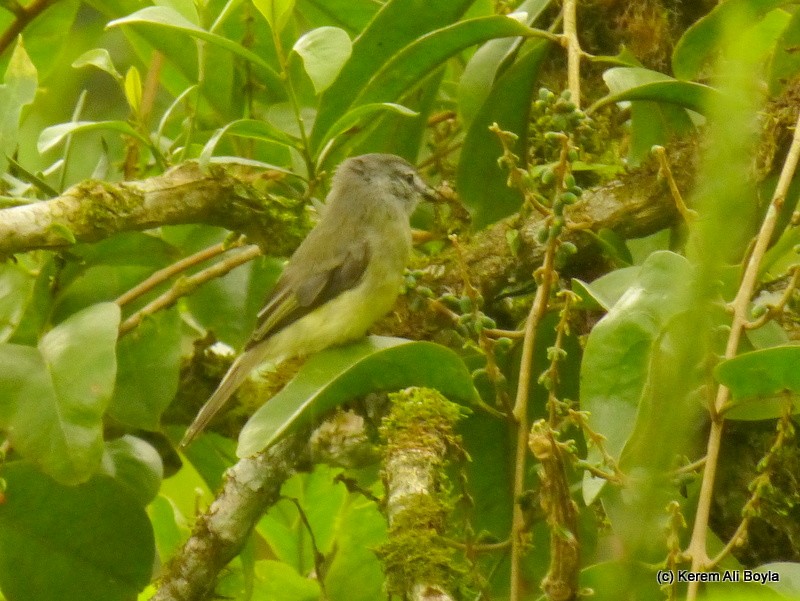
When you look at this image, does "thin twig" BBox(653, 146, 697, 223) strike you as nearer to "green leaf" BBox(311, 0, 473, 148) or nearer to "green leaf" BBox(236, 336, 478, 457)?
"green leaf" BBox(236, 336, 478, 457)

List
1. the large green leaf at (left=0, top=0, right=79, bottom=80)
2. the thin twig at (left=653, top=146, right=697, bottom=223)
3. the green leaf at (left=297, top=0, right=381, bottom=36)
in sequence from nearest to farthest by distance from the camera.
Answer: the thin twig at (left=653, top=146, right=697, bottom=223) → the green leaf at (left=297, top=0, right=381, bottom=36) → the large green leaf at (left=0, top=0, right=79, bottom=80)

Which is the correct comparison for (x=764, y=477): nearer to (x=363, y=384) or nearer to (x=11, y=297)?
(x=363, y=384)

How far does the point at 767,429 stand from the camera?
2.18m

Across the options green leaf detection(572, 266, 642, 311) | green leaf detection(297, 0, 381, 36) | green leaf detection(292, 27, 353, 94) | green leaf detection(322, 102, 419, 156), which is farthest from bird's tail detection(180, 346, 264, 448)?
green leaf detection(572, 266, 642, 311)

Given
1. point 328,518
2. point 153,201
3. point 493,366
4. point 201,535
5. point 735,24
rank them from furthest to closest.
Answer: point 328,518 < point 153,201 < point 201,535 < point 493,366 < point 735,24

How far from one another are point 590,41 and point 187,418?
175 cm

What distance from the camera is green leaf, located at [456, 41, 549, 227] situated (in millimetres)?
2781

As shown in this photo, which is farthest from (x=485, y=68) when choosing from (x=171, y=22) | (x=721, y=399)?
(x=721, y=399)

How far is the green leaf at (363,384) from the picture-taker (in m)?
2.12

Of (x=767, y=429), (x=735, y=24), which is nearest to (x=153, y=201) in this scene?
(x=767, y=429)

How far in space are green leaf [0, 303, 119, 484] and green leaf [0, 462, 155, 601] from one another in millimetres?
324

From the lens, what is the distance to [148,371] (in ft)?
9.09

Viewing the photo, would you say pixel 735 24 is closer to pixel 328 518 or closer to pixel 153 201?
pixel 153 201

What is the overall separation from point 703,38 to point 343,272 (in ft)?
4.85
